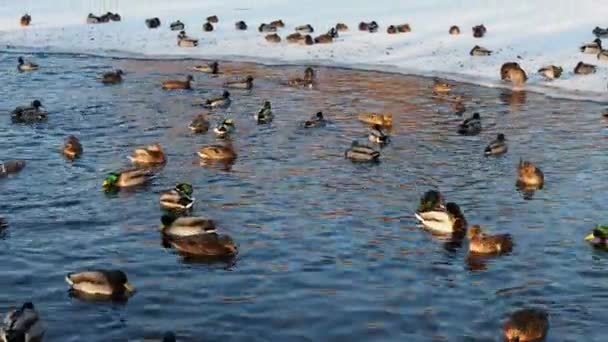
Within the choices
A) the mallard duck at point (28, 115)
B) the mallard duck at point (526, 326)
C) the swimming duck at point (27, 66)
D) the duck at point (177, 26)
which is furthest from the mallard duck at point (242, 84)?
the mallard duck at point (526, 326)

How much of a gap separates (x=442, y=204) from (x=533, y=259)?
2772mm

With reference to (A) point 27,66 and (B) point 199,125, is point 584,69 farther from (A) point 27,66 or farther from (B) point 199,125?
(A) point 27,66

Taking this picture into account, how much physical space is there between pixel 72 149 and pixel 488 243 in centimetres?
1086

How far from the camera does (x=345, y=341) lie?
1245 cm

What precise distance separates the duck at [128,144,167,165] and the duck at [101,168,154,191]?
1564 millimetres

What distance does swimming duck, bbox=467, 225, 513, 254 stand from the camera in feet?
51.9

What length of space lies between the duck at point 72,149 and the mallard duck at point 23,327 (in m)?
10.2

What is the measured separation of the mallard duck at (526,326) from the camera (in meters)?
12.3

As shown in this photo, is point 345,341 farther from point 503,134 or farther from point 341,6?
point 341,6

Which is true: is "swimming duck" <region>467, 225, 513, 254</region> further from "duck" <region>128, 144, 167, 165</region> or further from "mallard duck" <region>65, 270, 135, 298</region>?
"duck" <region>128, 144, 167, 165</region>

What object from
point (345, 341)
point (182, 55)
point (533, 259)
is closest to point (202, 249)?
point (345, 341)

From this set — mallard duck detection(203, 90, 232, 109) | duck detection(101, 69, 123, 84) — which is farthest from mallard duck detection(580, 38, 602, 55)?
duck detection(101, 69, 123, 84)

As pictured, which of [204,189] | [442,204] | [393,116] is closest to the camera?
[442,204]

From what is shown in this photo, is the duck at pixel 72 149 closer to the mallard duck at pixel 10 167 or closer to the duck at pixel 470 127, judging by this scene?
the mallard duck at pixel 10 167
